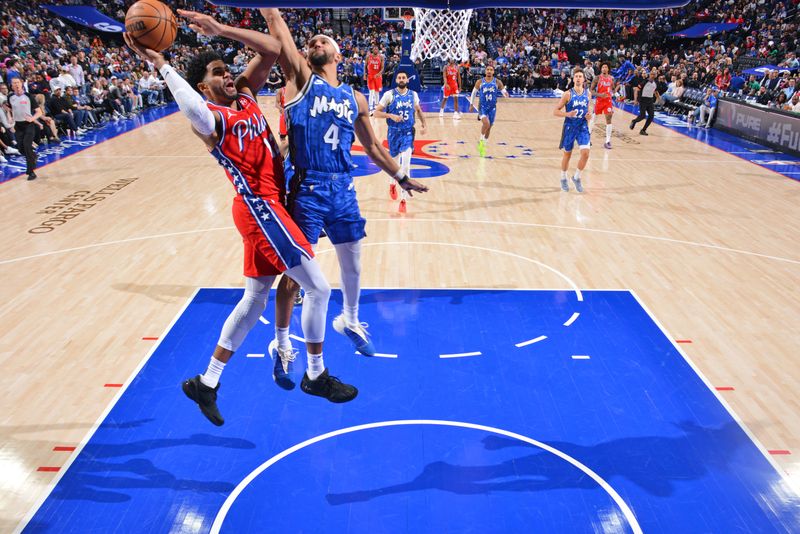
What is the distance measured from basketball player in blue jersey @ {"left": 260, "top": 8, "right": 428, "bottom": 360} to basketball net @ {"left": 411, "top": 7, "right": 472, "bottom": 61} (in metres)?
5.86

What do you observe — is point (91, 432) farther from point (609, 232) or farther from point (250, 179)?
point (609, 232)

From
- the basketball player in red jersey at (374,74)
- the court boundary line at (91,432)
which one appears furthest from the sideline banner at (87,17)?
the court boundary line at (91,432)

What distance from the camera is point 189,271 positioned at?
800 cm

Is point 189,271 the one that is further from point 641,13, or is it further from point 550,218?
point 641,13

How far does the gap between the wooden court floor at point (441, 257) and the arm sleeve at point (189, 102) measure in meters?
2.66

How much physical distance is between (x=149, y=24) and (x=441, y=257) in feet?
18.0

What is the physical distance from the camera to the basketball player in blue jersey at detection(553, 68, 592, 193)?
429 inches

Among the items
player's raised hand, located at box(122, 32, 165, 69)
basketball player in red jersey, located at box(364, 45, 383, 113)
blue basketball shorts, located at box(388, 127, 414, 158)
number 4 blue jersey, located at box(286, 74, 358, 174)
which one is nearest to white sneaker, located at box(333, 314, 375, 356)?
number 4 blue jersey, located at box(286, 74, 358, 174)

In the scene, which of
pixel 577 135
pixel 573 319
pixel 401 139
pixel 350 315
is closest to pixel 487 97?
pixel 577 135

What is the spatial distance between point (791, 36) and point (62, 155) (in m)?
23.9

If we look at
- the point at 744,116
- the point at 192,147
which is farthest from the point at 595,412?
the point at 744,116

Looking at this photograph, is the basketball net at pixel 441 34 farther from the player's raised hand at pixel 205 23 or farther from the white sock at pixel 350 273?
the player's raised hand at pixel 205 23

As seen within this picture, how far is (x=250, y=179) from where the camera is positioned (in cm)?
367

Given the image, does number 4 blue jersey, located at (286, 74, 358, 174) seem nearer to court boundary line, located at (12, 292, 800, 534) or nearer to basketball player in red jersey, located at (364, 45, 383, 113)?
court boundary line, located at (12, 292, 800, 534)
